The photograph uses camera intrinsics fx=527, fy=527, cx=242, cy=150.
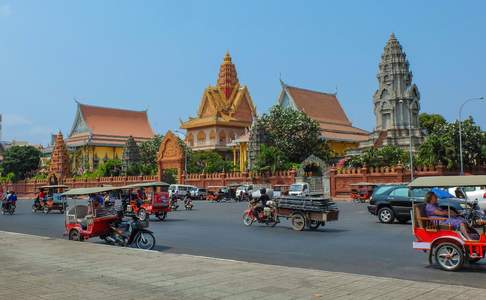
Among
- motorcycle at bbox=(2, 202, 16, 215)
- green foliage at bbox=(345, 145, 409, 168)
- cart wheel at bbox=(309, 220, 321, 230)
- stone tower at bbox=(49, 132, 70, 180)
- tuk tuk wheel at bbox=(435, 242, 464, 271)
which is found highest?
stone tower at bbox=(49, 132, 70, 180)

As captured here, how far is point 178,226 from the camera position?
18.8m

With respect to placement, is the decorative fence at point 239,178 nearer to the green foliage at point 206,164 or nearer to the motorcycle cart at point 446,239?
the green foliage at point 206,164

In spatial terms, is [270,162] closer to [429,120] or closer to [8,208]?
[8,208]

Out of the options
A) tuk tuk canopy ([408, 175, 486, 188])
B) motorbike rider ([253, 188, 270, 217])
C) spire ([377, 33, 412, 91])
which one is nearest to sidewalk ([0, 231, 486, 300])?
tuk tuk canopy ([408, 175, 486, 188])

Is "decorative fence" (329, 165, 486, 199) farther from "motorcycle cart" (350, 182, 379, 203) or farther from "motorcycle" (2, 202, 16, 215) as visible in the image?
"motorcycle" (2, 202, 16, 215)

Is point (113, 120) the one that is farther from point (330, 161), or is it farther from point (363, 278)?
point (363, 278)

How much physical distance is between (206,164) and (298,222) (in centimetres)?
4406

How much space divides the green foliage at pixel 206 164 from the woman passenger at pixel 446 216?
4408 cm

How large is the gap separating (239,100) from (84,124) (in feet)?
88.3

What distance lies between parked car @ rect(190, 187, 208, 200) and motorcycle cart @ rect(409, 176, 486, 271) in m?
36.3

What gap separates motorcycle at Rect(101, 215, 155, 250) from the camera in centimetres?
1241

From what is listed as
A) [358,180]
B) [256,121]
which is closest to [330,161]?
[256,121]

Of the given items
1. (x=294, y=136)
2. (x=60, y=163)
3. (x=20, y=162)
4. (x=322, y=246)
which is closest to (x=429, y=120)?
(x=294, y=136)

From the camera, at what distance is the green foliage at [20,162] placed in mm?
76812
